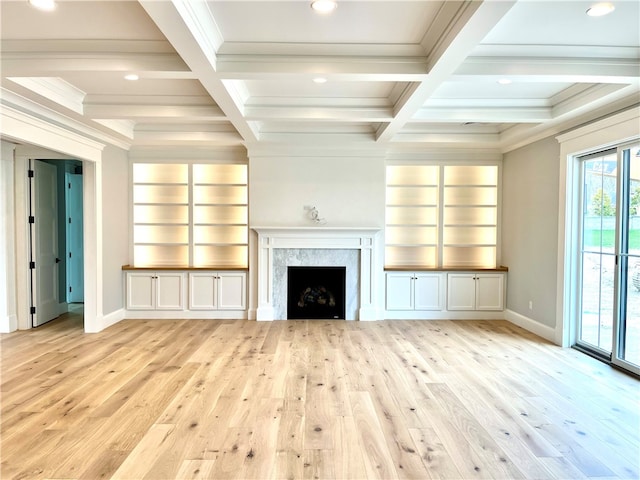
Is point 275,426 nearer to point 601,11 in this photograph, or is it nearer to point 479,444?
point 479,444

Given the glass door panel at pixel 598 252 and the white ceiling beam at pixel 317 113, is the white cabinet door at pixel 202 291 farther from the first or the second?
the glass door panel at pixel 598 252

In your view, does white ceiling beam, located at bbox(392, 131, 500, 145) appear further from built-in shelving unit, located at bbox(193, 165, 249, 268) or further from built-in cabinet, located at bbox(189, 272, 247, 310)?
built-in cabinet, located at bbox(189, 272, 247, 310)

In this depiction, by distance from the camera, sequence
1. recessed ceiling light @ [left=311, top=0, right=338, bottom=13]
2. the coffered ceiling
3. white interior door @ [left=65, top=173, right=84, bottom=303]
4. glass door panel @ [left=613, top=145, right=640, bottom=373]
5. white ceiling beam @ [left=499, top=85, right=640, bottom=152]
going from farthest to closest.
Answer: white interior door @ [left=65, top=173, right=84, bottom=303] < glass door panel @ [left=613, top=145, right=640, bottom=373] < white ceiling beam @ [left=499, top=85, right=640, bottom=152] < the coffered ceiling < recessed ceiling light @ [left=311, top=0, right=338, bottom=13]

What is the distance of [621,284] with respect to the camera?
150 inches

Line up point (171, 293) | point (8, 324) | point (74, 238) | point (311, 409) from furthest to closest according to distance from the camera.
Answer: point (74, 238), point (171, 293), point (8, 324), point (311, 409)

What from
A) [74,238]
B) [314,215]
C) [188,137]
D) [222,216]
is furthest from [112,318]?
[314,215]

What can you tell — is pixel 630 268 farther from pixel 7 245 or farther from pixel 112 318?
pixel 7 245

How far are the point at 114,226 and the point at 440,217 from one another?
4.93 m

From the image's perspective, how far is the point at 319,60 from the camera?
2.97 m

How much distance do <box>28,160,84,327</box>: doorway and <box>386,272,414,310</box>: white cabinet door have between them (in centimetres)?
507

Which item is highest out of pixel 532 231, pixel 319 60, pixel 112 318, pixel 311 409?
pixel 319 60

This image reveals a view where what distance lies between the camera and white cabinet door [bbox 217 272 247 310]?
5.77 metres

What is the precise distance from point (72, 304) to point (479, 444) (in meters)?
6.92

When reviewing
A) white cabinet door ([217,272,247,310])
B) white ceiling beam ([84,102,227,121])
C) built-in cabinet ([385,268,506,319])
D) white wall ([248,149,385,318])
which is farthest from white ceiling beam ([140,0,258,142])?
built-in cabinet ([385,268,506,319])
